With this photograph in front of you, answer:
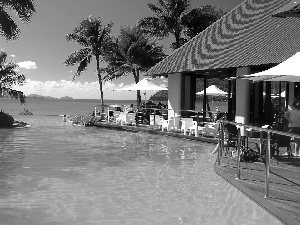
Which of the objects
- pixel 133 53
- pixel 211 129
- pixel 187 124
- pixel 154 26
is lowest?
pixel 211 129

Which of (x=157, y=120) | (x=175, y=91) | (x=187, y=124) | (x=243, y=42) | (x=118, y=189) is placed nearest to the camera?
(x=118, y=189)

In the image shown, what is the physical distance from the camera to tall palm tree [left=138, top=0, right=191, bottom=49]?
1537 inches

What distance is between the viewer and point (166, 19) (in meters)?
39.0

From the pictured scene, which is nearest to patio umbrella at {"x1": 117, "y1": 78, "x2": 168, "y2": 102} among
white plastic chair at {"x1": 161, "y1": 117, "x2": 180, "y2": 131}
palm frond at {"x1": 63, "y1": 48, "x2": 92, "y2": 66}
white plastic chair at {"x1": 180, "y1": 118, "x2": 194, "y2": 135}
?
white plastic chair at {"x1": 161, "y1": 117, "x2": 180, "y2": 131}

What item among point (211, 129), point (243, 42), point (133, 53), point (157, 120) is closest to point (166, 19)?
point (133, 53)

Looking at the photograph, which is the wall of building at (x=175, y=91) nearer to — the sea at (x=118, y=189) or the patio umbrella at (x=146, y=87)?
the patio umbrella at (x=146, y=87)

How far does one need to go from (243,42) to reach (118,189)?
13.8 metres

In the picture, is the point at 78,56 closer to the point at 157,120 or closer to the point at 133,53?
the point at 133,53

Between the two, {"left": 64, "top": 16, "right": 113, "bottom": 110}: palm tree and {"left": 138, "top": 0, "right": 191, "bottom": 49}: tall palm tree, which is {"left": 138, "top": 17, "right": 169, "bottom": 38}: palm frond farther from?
{"left": 64, "top": 16, "right": 113, "bottom": 110}: palm tree

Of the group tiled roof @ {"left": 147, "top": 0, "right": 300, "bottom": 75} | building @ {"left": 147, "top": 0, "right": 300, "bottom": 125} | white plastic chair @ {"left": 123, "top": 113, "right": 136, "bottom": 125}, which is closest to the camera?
tiled roof @ {"left": 147, "top": 0, "right": 300, "bottom": 75}

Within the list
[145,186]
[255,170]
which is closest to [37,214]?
[145,186]

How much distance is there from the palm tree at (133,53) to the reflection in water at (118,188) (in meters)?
27.3

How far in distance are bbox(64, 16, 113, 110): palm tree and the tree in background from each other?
355 inches

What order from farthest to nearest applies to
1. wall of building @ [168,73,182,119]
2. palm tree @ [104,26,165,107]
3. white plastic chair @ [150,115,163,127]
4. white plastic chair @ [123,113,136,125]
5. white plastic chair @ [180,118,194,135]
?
palm tree @ [104,26,165,107]
white plastic chair @ [123,113,136,125]
wall of building @ [168,73,182,119]
white plastic chair @ [150,115,163,127]
white plastic chair @ [180,118,194,135]
